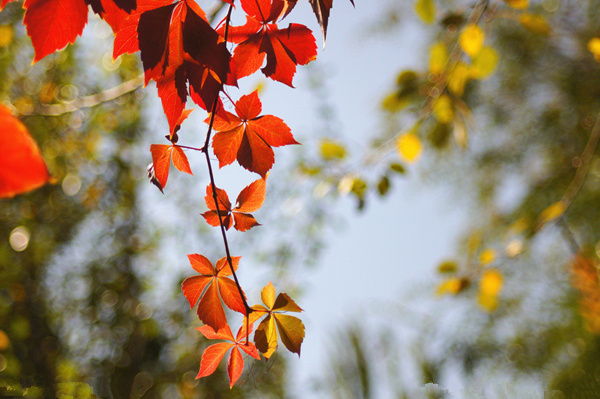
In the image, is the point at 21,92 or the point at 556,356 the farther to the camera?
the point at 21,92

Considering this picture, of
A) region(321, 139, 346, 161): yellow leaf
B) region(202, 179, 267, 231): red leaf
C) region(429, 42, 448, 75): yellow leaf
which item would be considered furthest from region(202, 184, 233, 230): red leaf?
region(429, 42, 448, 75): yellow leaf

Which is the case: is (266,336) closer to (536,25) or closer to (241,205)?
(241,205)

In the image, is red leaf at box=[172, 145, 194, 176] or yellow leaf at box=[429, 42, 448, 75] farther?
yellow leaf at box=[429, 42, 448, 75]

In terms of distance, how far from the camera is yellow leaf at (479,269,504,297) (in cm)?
67

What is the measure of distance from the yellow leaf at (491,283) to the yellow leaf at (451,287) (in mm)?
39

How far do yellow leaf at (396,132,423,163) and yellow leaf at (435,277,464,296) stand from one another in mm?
237

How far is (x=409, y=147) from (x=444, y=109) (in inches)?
3.6

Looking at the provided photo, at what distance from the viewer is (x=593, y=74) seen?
1703mm

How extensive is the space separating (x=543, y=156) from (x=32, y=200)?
2.28 metres

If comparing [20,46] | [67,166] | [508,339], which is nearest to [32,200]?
[67,166]

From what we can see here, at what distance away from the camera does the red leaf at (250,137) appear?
268 millimetres

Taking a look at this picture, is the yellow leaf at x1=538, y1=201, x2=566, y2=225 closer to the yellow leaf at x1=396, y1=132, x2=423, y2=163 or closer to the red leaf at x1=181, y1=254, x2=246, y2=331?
the yellow leaf at x1=396, y1=132, x2=423, y2=163

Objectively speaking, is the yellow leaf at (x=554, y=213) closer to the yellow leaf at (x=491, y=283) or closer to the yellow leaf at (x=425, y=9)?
the yellow leaf at (x=491, y=283)

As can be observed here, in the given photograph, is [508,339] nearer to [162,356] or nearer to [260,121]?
[162,356]
